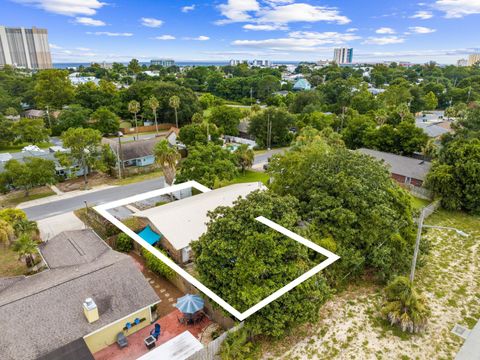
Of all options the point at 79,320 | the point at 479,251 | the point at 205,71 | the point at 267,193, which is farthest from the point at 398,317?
the point at 205,71

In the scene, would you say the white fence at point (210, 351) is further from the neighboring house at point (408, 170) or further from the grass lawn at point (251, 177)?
the neighboring house at point (408, 170)

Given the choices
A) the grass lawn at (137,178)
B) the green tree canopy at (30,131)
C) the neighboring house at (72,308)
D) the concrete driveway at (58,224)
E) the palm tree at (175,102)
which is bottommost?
the concrete driveway at (58,224)

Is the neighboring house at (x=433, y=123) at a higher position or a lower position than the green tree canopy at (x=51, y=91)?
lower

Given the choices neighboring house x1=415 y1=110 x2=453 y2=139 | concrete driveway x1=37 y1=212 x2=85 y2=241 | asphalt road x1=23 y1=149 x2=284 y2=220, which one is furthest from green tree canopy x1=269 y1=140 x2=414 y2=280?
neighboring house x1=415 y1=110 x2=453 y2=139

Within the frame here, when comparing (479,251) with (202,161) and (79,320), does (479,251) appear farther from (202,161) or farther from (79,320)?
(79,320)

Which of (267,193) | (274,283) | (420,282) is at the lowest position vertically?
(420,282)

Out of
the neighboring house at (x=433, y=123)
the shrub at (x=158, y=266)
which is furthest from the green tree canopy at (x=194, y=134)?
the neighboring house at (x=433, y=123)
